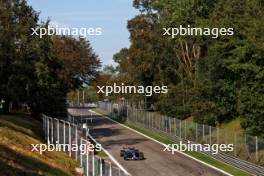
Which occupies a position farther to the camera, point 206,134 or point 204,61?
point 204,61

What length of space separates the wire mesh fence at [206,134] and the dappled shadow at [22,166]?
16.4 m

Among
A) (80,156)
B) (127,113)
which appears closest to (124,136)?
(127,113)

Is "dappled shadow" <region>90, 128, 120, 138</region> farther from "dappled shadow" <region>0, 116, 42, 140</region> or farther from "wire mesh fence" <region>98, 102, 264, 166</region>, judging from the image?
"dappled shadow" <region>0, 116, 42, 140</region>

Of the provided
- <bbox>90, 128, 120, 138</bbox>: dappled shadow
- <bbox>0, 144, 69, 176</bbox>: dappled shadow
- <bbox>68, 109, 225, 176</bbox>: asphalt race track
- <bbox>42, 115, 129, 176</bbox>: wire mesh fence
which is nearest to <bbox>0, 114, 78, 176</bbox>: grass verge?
<bbox>0, 144, 69, 176</bbox>: dappled shadow

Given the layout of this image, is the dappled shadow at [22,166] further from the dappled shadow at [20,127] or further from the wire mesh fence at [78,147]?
the dappled shadow at [20,127]

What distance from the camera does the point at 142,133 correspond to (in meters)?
67.6

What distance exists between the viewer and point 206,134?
162 ft

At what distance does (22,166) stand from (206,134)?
29.0 meters

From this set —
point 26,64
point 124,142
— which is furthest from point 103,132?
point 26,64

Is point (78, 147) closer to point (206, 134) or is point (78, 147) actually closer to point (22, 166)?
point (22, 166)

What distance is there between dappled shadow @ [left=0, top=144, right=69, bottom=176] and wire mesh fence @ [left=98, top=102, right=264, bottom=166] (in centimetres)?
1637

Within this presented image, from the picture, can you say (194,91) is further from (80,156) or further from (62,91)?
(80,156)

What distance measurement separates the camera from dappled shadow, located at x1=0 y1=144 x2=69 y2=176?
65.1 feet

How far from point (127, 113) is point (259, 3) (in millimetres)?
38121
